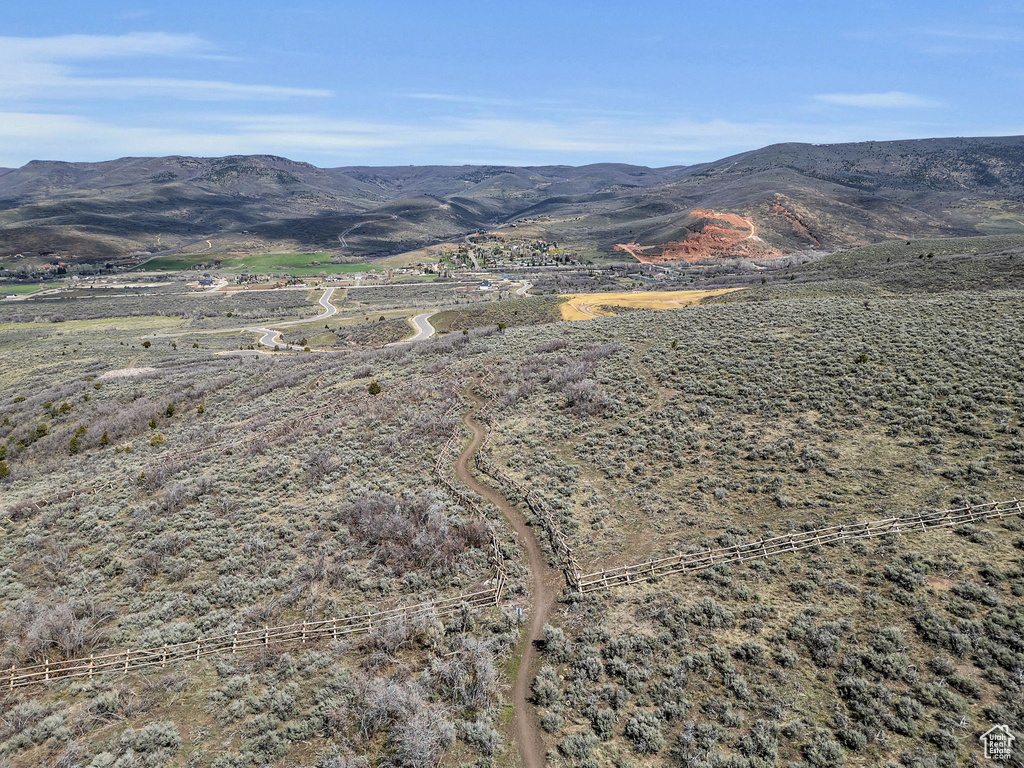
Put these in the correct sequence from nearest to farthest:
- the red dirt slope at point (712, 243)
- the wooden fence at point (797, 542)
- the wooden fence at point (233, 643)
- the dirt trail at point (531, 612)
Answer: the dirt trail at point (531, 612) → the wooden fence at point (233, 643) → the wooden fence at point (797, 542) → the red dirt slope at point (712, 243)

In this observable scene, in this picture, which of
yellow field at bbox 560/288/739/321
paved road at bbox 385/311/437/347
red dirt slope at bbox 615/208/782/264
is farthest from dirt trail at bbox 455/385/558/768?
red dirt slope at bbox 615/208/782/264

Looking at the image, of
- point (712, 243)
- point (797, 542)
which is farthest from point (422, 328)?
point (712, 243)

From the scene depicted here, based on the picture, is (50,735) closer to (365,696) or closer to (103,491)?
(365,696)

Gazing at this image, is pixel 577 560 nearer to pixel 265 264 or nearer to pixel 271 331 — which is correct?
pixel 271 331

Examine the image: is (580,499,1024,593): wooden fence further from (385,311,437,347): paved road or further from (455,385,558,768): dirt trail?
(385,311,437,347): paved road

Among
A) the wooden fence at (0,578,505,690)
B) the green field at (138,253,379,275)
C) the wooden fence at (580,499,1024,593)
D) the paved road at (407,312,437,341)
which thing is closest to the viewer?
the wooden fence at (0,578,505,690)
